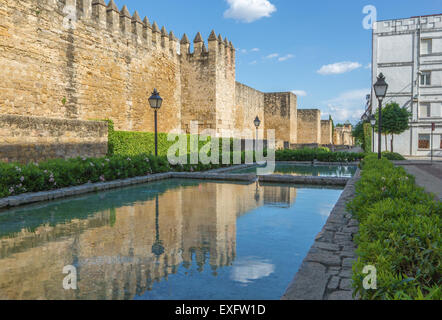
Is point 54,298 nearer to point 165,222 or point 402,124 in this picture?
point 165,222

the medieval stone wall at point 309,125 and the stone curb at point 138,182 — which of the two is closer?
the stone curb at point 138,182

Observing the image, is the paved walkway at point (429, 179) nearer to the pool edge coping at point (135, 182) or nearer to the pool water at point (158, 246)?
the pool edge coping at point (135, 182)

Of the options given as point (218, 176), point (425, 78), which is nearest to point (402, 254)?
point (218, 176)

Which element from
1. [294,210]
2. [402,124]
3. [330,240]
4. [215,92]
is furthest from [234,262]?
[402,124]

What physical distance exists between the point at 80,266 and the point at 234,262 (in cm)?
145

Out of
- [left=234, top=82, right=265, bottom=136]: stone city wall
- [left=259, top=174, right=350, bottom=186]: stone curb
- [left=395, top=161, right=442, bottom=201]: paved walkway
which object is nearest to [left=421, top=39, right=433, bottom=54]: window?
[left=234, top=82, right=265, bottom=136]: stone city wall

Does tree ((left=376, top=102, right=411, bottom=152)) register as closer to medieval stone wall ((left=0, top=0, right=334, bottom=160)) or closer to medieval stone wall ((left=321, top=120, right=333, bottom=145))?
medieval stone wall ((left=0, top=0, right=334, bottom=160))

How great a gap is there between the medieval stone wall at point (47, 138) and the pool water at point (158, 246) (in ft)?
9.82

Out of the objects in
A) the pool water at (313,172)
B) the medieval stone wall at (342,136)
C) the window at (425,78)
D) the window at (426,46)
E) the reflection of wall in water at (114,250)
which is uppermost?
the window at (426,46)

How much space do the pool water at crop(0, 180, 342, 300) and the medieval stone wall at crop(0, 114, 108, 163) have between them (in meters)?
2.99

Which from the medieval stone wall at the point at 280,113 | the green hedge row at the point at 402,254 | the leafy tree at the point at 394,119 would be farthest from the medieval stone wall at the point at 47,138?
the leafy tree at the point at 394,119

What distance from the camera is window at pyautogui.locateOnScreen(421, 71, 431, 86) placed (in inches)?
1166

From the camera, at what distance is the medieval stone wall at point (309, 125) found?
37125 millimetres

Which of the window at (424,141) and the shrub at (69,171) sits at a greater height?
the window at (424,141)
